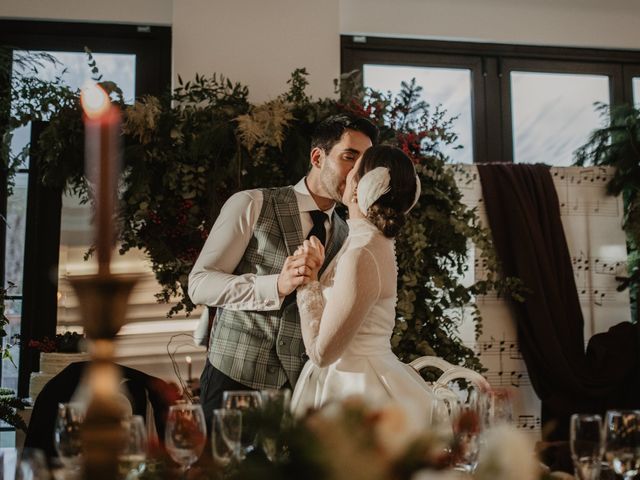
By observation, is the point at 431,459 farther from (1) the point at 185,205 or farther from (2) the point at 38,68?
(2) the point at 38,68

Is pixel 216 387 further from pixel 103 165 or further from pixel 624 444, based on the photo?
pixel 103 165

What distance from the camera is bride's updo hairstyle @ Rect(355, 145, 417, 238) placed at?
222 centimetres

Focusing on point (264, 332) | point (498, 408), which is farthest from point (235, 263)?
point (498, 408)

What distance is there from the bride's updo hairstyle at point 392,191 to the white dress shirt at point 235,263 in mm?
403

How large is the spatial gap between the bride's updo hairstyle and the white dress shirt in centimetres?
40

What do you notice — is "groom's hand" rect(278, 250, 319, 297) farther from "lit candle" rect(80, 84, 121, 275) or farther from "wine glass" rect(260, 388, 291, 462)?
"lit candle" rect(80, 84, 121, 275)

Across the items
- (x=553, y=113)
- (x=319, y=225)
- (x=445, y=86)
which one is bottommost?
(x=319, y=225)

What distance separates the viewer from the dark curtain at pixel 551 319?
13.8 ft

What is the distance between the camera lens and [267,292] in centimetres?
244

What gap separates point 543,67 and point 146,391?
3.59m

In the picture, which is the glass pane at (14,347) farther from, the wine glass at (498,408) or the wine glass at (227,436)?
the wine glass at (227,436)

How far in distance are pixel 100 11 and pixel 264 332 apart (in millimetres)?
2718

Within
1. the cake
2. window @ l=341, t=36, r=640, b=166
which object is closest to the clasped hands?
the cake

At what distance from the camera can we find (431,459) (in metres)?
0.79
